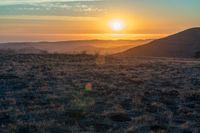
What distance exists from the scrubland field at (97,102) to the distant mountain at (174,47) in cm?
6259

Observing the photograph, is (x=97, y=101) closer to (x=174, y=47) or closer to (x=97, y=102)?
(x=97, y=102)

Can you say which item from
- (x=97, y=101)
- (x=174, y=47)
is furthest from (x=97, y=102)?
(x=174, y=47)

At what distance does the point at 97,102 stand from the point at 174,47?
264 feet

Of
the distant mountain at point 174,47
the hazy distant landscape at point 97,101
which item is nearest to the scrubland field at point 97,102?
the hazy distant landscape at point 97,101

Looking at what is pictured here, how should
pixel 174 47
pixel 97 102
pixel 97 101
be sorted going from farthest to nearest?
pixel 174 47 → pixel 97 101 → pixel 97 102

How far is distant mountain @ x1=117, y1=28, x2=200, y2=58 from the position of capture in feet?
311

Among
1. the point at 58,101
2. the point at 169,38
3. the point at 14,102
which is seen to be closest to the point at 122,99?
the point at 58,101

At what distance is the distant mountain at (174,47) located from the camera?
311 ft

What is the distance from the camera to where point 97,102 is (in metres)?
21.0

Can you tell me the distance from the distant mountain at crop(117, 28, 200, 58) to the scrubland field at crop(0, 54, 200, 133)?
205 ft

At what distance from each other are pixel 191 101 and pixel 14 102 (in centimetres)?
754

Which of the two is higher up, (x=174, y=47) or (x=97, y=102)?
(x=97, y=102)

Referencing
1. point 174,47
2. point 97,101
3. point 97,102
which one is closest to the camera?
point 97,102

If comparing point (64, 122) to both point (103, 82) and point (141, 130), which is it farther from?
point (103, 82)
